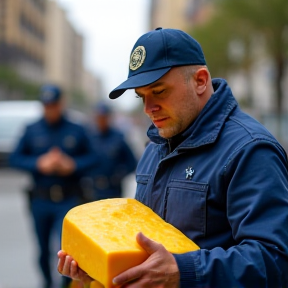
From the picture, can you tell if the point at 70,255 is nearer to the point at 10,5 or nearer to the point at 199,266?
the point at 199,266

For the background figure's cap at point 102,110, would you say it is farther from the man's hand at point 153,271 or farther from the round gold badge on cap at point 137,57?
the man's hand at point 153,271

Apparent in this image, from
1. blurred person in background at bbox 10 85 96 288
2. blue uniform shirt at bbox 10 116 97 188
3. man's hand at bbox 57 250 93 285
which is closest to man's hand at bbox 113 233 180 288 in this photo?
man's hand at bbox 57 250 93 285

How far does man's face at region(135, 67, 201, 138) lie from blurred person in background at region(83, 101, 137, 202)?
5.05 metres

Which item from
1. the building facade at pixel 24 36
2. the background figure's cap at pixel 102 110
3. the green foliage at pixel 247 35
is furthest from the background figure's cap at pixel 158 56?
the building facade at pixel 24 36

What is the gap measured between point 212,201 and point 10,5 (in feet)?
224

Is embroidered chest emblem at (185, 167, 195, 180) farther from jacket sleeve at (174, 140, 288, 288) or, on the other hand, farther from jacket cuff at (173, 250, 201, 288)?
jacket cuff at (173, 250, 201, 288)

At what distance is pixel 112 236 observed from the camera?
6.80 feet

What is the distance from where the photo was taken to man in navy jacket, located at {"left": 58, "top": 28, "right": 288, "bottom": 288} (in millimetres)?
1966

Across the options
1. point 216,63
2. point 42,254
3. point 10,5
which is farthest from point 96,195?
point 10,5

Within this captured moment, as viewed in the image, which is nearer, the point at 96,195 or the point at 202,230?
the point at 202,230

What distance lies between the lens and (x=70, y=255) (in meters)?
2.29

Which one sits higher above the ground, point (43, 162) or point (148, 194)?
point (148, 194)

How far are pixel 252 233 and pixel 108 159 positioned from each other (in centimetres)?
566

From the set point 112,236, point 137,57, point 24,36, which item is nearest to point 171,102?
point 137,57
